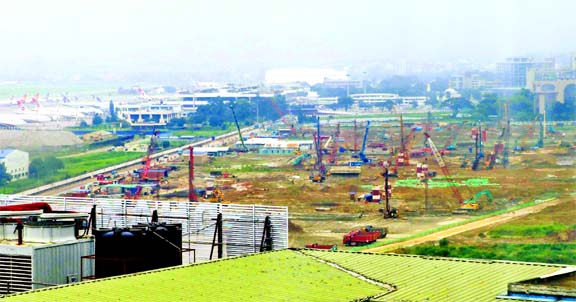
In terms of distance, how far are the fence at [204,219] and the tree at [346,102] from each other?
56.4 meters

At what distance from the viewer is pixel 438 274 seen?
8.62 m

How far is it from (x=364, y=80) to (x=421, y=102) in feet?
46.0

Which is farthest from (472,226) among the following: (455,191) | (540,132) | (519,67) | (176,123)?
(176,123)

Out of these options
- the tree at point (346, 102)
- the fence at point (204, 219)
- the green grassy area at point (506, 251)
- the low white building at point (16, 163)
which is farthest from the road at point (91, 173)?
the fence at point (204, 219)

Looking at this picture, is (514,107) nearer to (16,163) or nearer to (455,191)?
(455,191)

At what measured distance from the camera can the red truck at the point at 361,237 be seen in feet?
80.4

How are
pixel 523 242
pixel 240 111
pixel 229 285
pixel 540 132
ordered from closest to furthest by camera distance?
pixel 229 285 → pixel 523 242 → pixel 540 132 → pixel 240 111

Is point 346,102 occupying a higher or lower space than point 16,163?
higher

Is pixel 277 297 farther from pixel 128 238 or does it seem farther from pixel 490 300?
pixel 128 238

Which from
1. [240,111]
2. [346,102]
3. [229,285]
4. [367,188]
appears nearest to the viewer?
[229,285]

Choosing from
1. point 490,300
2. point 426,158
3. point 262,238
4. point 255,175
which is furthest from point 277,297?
point 426,158

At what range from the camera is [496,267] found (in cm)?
881

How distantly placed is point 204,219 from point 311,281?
3.13 metres

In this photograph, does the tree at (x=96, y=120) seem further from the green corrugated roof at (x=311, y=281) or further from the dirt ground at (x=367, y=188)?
the green corrugated roof at (x=311, y=281)
